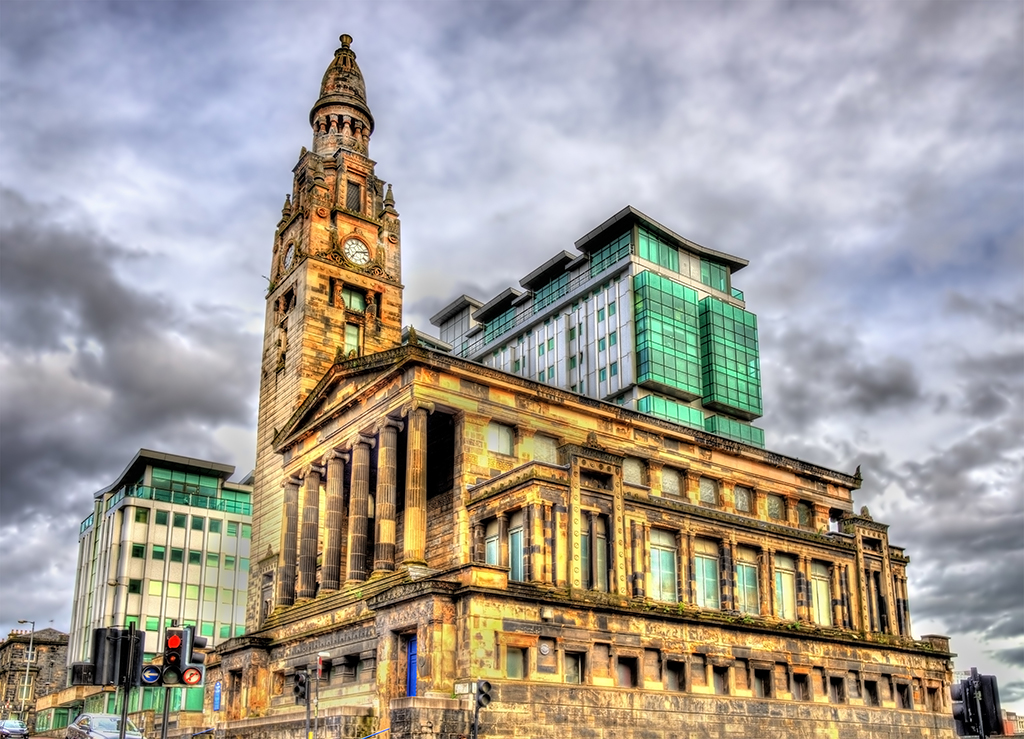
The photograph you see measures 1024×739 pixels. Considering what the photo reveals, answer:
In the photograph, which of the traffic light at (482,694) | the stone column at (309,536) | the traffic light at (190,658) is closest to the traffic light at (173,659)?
the traffic light at (190,658)

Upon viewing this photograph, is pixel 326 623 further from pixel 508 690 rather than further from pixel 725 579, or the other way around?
pixel 725 579

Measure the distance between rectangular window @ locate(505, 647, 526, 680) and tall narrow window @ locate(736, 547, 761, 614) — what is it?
49.7ft

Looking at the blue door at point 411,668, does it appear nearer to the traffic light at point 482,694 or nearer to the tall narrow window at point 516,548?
the tall narrow window at point 516,548

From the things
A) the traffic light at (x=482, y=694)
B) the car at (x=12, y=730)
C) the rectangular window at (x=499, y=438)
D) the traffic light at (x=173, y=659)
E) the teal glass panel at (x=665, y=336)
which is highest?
the teal glass panel at (x=665, y=336)

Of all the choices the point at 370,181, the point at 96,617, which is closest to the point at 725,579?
the point at 370,181

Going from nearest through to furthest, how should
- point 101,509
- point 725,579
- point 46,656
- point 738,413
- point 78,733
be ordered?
point 78,733
point 725,579
point 101,509
point 738,413
point 46,656

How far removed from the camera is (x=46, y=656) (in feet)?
358

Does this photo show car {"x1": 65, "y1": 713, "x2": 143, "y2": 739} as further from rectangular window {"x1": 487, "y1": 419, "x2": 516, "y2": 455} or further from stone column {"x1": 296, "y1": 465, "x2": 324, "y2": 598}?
rectangular window {"x1": 487, "y1": 419, "x2": 516, "y2": 455}

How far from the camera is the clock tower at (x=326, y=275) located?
2598 inches

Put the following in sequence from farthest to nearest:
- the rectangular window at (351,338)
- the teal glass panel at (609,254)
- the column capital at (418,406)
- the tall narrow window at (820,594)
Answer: the teal glass panel at (609,254)
the rectangular window at (351,338)
the tall narrow window at (820,594)
the column capital at (418,406)

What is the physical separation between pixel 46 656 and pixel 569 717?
87.9 meters

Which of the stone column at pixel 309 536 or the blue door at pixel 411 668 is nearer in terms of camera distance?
the blue door at pixel 411 668

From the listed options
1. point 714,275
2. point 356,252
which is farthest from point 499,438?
point 714,275

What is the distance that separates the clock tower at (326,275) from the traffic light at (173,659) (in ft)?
152
